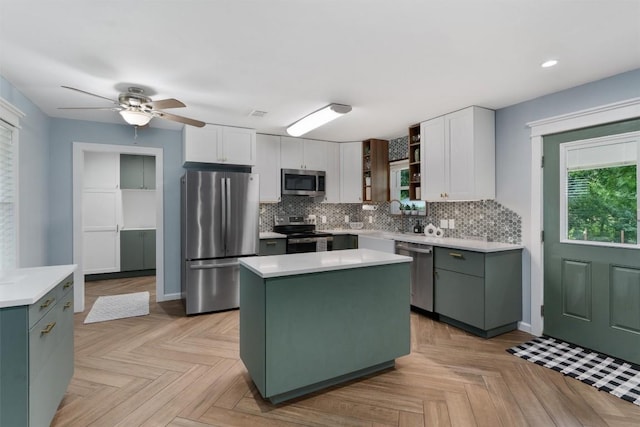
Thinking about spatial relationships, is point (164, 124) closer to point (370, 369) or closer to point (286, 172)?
point (286, 172)

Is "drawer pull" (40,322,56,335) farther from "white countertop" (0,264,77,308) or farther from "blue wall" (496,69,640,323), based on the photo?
"blue wall" (496,69,640,323)

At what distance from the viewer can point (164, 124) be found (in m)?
4.27

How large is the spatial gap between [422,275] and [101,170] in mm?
5705

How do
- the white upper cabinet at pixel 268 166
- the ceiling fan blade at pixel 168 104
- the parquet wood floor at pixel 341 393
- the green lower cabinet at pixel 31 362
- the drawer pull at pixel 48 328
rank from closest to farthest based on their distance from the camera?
the green lower cabinet at pixel 31 362 → the drawer pull at pixel 48 328 → the parquet wood floor at pixel 341 393 → the ceiling fan blade at pixel 168 104 → the white upper cabinet at pixel 268 166

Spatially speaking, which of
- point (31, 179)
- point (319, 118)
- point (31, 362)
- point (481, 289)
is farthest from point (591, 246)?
point (31, 179)

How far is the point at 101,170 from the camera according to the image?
5789mm

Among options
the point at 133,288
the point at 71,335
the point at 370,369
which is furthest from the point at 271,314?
the point at 133,288

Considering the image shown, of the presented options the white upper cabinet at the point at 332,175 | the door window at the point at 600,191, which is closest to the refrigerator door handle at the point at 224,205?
the white upper cabinet at the point at 332,175

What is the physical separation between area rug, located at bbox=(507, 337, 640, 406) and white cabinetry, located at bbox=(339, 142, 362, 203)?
10.2 ft

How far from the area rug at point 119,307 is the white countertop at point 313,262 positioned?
99.4 inches

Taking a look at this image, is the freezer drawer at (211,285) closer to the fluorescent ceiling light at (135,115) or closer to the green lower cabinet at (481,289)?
the fluorescent ceiling light at (135,115)

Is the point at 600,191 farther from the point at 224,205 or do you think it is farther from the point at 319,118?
the point at 224,205

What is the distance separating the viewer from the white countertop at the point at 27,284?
4.98 ft

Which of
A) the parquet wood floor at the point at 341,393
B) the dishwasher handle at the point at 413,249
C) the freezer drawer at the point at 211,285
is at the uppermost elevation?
the dishwasher handle at the point at 413,249
